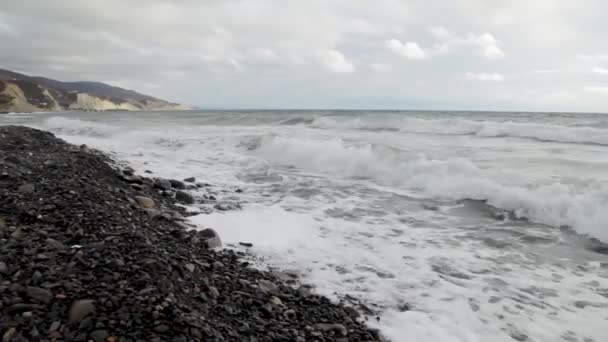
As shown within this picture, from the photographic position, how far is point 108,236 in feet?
11.4

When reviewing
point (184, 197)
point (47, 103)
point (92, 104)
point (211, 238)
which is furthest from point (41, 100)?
point (211, 238)

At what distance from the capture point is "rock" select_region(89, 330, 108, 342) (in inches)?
80.8

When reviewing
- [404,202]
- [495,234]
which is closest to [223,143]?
[404,202]

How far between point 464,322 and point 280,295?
1597 mm

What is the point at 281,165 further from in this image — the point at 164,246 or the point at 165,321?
the point at 165,321

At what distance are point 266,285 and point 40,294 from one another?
1.72m

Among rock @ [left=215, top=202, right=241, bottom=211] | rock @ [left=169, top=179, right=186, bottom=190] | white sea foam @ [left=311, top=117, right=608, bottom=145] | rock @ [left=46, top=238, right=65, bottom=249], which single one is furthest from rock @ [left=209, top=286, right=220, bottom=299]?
white sea foam @ [left=311, top=117, right=608, bottom=145]

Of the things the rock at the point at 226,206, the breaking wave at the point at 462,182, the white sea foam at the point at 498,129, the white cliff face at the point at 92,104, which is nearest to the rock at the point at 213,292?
the rock at the point at 226,206

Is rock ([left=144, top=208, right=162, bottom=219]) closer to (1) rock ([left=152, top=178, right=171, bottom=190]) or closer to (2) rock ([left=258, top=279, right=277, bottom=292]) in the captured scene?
(1) rock ([left=152, top=178, right=171, bottom=190])

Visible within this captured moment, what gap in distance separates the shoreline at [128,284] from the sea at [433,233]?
476 mm

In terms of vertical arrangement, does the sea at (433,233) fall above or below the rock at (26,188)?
below

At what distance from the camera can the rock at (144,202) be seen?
5.42 metres

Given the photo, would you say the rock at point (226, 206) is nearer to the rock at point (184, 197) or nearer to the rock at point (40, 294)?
the rock at point (184, 197)

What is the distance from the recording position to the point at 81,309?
7.36ft
